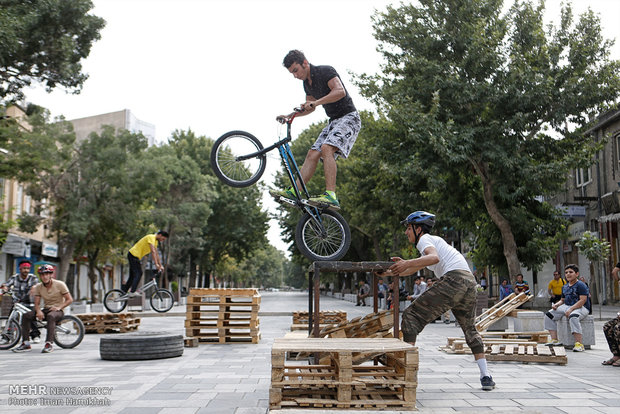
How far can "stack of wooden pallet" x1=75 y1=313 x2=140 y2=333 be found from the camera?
15953 millimetres

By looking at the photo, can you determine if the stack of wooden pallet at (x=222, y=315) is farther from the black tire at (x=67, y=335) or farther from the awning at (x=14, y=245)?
the awning at (x=14, y=245)

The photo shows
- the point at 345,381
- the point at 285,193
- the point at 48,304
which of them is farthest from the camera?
the point at 48,304

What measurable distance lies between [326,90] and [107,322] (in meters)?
11.5

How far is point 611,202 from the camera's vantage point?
28.8 metres

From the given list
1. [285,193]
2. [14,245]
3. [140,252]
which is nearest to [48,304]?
[140,252]

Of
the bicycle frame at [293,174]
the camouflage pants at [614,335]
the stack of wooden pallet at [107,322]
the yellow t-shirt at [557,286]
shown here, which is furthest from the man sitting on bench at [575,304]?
the stack of wooden pallet at [107,322]

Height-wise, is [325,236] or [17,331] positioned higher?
[325,236]

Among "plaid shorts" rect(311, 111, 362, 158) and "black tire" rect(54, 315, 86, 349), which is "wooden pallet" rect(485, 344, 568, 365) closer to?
"plaid shorts" rect(311, 111, 362, 158)

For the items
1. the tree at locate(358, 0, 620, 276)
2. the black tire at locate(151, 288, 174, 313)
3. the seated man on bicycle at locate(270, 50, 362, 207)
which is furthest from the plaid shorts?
the tree at locate(358, 0, 620, 276)

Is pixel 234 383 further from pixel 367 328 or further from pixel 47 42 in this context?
pixel 47 42

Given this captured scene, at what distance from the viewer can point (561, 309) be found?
39.7 feet

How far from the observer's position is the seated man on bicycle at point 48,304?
39.4ft

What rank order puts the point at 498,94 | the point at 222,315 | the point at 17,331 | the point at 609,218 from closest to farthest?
the point at 17,331, the point at 222,315, the point at 498,94, the point at 609,218

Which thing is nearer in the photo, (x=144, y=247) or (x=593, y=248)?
(x=144, y=247)
